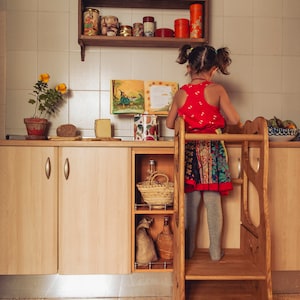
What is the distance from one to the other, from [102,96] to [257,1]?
1191mm

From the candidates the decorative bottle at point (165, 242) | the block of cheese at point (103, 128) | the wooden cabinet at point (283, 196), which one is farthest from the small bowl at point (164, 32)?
the decorative bottle at point (165, 242)

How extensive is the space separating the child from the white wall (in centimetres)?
61

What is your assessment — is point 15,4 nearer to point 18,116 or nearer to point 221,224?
point 18,116

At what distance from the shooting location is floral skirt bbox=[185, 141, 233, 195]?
1.82 meters

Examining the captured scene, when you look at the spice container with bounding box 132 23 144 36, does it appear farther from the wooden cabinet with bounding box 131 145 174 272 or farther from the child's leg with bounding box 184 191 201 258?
the child's leg with bounding box 184 191 201 258

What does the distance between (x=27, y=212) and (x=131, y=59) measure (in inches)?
45.0

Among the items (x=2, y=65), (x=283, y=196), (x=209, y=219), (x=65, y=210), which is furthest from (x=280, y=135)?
(x=2, y=65)

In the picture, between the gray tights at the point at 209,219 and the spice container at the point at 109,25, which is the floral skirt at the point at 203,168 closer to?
the gray tights at the point at 209,219

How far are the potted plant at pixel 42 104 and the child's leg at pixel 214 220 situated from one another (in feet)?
3.38

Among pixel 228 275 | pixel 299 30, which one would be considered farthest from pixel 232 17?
pixel 228 275

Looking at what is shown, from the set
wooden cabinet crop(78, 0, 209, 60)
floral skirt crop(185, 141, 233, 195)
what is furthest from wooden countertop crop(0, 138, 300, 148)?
wooden cabinet crop(78, 0, 209, 60)

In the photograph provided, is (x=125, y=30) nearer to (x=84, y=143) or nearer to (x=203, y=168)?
(x=84, y=143)

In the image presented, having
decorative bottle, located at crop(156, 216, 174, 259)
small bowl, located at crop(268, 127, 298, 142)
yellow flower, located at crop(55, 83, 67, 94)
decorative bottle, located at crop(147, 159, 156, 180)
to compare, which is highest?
yellow flower, located at crop(55, 83, 67, 94)

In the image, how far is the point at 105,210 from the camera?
6.52ft
